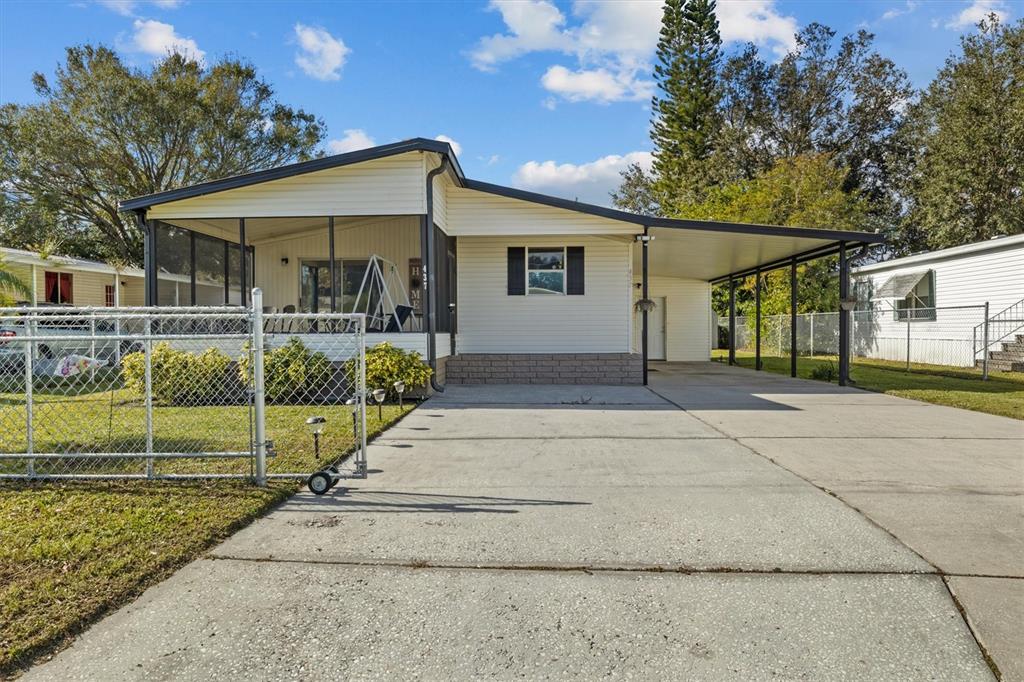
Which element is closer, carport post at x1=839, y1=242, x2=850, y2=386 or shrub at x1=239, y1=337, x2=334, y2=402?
shrub at x1=239, y1=337, x2=334, y2=402

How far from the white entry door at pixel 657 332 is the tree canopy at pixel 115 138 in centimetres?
1632

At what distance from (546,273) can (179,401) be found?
7.24 meters

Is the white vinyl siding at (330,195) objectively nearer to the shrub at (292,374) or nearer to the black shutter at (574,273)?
the shrub at (292,374)

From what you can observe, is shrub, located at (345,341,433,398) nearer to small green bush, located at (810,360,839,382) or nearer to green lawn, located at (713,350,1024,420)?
green lawn, located at (713,350,1024,420)

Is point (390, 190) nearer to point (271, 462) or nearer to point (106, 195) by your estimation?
point (271, 462)

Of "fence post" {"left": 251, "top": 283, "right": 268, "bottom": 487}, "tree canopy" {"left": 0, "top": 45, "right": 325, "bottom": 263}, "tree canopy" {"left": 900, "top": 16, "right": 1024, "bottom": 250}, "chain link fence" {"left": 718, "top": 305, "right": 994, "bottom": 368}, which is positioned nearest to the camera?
"fence post" {"left": 251, "top": 283, "right": 268, "bottom": 487}

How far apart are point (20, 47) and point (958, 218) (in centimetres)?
3562

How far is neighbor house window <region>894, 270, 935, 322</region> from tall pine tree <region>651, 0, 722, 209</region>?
1219cm

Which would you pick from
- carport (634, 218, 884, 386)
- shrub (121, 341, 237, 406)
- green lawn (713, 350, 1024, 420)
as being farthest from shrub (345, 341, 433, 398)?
green lawn (713, 350, 1024, 420)

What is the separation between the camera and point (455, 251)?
1276 cm

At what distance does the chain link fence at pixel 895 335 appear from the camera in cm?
1611

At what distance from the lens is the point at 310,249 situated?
13.6m

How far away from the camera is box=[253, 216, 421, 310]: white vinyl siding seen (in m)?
13.2

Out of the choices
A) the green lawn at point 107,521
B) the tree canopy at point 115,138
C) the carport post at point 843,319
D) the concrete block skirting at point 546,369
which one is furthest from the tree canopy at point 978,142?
the green lawn at point 107,521
